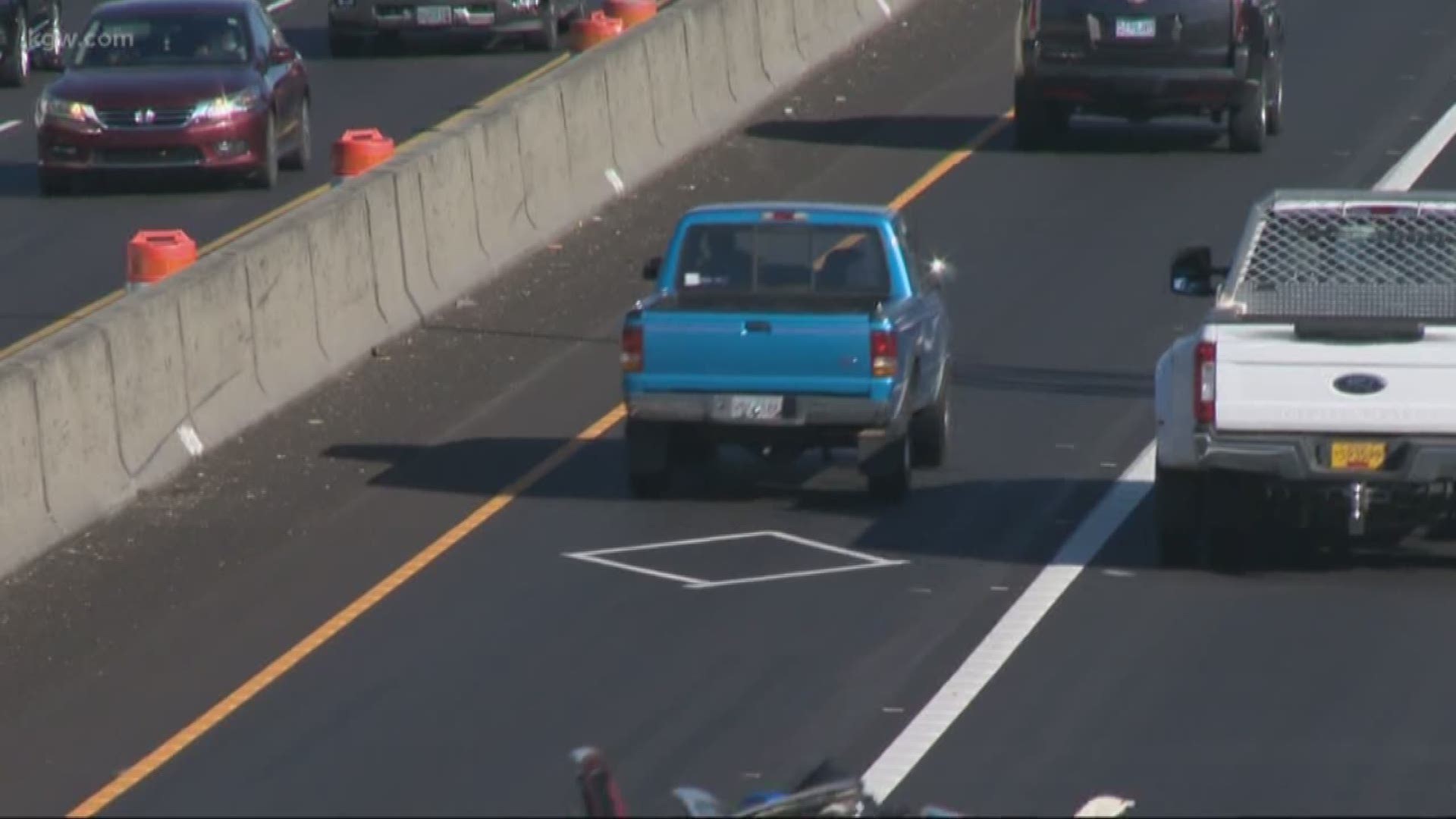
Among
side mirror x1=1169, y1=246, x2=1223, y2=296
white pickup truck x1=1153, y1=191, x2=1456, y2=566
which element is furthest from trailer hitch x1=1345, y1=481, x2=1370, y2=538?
side mirror x1=1169, y1=246, x2=1223, y2=296

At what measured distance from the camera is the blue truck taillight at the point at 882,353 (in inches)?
691

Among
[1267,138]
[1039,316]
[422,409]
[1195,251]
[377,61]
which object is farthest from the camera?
[377,61]

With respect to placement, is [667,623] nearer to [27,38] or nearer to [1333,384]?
[1333,384]

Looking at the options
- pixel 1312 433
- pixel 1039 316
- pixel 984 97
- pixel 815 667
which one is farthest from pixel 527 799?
pixel 984 97

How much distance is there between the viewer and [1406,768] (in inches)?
495

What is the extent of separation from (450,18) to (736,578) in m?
21.2

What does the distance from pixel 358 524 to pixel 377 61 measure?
20128 millimetres

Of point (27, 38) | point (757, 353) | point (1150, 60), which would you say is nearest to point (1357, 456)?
point (757, 353)

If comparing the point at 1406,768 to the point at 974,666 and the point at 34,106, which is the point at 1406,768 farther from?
the point at 34,106

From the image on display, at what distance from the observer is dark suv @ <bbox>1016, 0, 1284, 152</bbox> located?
2922 cm

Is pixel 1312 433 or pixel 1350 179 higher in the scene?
pixel 1312 433

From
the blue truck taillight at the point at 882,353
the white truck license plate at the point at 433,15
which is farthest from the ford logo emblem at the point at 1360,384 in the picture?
the white truck license plate at the point at 433,15

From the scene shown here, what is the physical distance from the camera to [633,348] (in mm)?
17781

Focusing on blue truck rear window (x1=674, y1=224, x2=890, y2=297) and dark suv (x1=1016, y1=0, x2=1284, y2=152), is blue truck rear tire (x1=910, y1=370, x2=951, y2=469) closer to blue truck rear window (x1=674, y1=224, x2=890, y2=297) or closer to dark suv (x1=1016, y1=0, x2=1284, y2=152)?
blue truck rear window (x1=674, y1=224, x2=890, y2=297)
